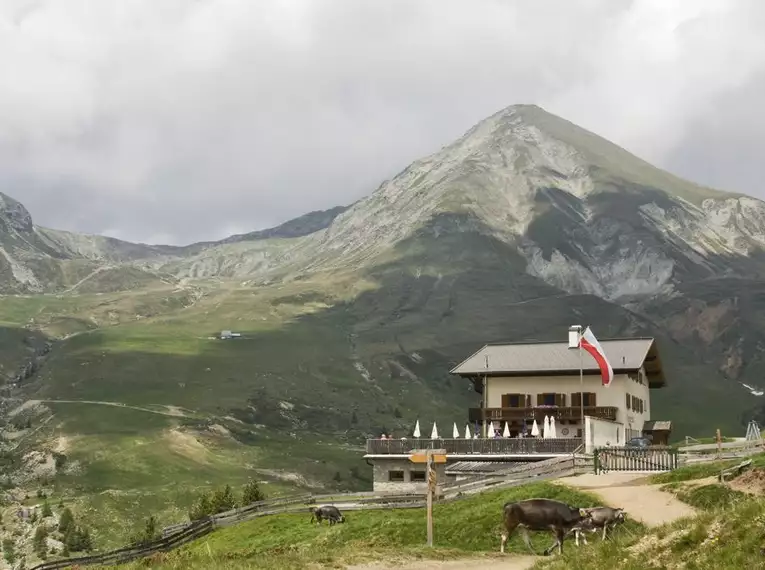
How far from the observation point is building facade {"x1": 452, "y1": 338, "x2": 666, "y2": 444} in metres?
70.9

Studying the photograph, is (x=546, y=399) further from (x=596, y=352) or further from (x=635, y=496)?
(x=635, y=496)

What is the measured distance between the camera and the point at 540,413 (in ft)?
234

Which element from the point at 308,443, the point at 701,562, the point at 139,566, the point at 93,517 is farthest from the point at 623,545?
the point at 308,443

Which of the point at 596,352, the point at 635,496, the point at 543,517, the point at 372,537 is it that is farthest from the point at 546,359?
the point at 543,517

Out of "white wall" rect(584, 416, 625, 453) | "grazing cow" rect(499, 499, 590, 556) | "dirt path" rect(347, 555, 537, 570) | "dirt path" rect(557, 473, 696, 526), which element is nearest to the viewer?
"dirt path" rect(347, 555, 537, 570)

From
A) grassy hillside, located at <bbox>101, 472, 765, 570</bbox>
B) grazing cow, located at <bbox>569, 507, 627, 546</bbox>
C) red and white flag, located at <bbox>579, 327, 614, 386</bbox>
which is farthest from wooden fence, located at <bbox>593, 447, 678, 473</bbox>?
grazing cow, located at <bbox>569, 507, 627, 546</bbox>

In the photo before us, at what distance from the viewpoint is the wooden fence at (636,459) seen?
156 feet

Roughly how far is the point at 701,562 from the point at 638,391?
6669 centimetres

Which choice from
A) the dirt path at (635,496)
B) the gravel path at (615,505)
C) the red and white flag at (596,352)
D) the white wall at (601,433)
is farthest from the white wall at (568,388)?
the dirt path at (635,496)

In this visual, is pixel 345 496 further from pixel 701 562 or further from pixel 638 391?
pixel 701 562

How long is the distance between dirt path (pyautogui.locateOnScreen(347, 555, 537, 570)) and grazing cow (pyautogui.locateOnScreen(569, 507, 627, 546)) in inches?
96.4

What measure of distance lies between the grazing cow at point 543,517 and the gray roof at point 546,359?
4379 cm

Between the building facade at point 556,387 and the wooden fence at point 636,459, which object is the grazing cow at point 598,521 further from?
the building facade at point 556,387

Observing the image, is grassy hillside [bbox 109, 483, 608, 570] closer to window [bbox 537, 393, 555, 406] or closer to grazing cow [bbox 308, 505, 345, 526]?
grazing cow [bbox 308, 505, 345, 526]
